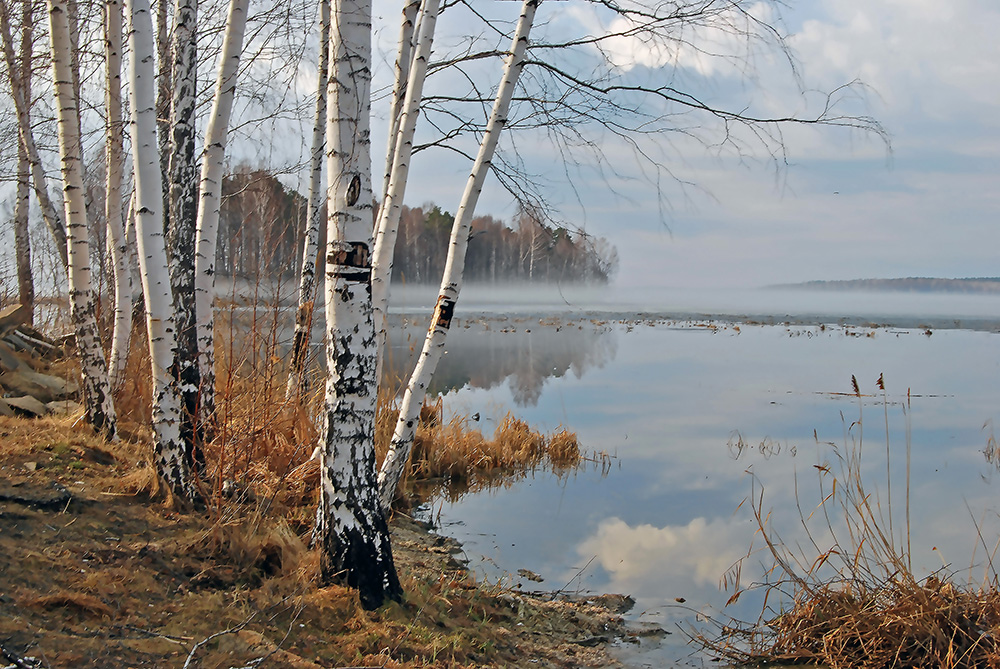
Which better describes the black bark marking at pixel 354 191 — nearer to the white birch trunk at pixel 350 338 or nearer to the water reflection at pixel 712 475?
the white birch trunk at pixel 350 338

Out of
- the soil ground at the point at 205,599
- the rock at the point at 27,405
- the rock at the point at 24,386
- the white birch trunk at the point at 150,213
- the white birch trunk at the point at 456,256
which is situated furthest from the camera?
the rock at the point at 24,386

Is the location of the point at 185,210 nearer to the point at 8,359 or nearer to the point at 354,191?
the point at 354,191

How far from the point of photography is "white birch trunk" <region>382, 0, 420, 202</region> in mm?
5207

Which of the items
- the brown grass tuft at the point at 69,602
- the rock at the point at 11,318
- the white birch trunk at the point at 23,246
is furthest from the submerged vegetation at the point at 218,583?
the white birch trunk at the point at 23,246

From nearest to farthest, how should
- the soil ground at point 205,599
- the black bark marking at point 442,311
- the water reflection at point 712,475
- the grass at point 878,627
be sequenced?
the soil ground at point 205,599 → the grass at point 878,627 → the black bark marking at point 442,311 → the water reflection at point 712,475

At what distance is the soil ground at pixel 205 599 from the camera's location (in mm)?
2834

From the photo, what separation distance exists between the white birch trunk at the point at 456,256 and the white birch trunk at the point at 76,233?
2437 mm

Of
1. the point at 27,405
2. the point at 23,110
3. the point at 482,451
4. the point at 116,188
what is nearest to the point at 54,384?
the point at 27,405

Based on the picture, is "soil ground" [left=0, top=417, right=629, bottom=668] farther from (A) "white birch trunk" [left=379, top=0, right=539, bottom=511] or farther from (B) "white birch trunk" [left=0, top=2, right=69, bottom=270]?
(B) "white birch trunk" [left=0, top=2, right=69, bottom=270]

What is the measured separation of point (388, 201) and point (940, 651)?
4.19m

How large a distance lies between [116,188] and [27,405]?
2.06m

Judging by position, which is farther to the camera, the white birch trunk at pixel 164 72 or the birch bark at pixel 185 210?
the white birch trunk at pixel 164 72

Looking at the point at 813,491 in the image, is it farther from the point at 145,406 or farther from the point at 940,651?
the point at 145,406

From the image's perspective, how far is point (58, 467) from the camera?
4672 millimetres
